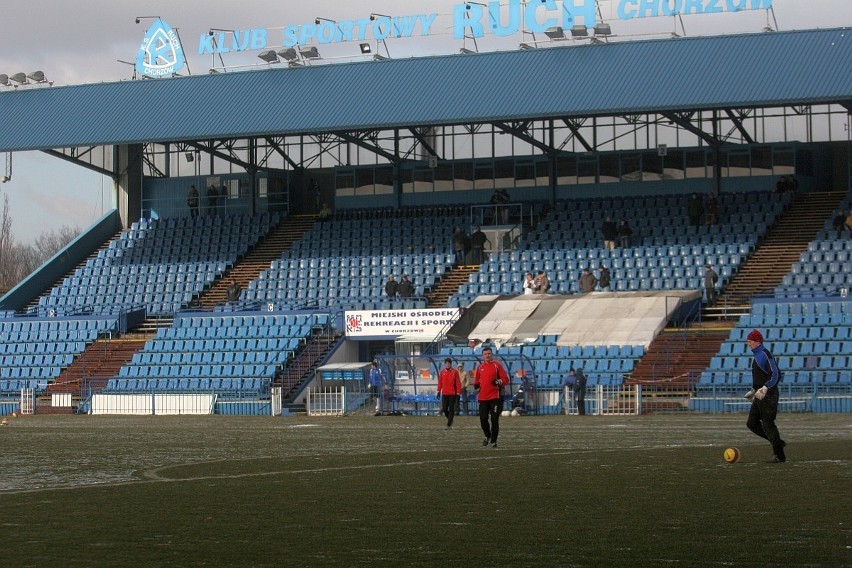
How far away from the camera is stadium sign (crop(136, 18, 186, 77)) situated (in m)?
56.1

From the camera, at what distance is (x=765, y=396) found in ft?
59.1

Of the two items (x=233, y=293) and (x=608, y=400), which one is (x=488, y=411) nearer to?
(x=608, y=400)

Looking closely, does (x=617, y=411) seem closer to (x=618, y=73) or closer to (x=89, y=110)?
(x=618, y=73)

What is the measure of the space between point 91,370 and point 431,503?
38840 millimetres

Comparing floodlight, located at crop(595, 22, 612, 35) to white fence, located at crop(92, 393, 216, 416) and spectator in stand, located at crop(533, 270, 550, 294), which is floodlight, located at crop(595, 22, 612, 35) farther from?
white fence, located at crop(92, 393, 216, 416)

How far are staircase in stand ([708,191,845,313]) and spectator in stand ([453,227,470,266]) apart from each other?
1101 centimetres

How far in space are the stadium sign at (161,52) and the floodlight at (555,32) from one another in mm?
A: 15425

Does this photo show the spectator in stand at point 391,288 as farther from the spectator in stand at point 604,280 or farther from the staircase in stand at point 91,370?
the staircase in stand at point 91,370

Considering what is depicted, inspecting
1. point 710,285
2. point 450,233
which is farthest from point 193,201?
point 710,285

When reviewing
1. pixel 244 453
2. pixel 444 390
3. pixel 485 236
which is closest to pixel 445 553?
pixel 244 453

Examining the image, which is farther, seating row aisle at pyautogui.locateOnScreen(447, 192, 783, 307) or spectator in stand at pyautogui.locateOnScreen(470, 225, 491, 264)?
spectator in stand at pyautogui.locateOnScreen(470, 225, 491, 264)

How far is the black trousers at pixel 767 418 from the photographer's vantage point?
1800cm

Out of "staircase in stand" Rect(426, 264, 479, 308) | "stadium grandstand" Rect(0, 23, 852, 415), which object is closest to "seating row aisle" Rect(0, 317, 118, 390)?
"stadium grandstand" Rect(0, 23, 852, 415)

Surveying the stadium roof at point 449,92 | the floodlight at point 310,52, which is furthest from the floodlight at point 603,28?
the floodlight at point 310,52
